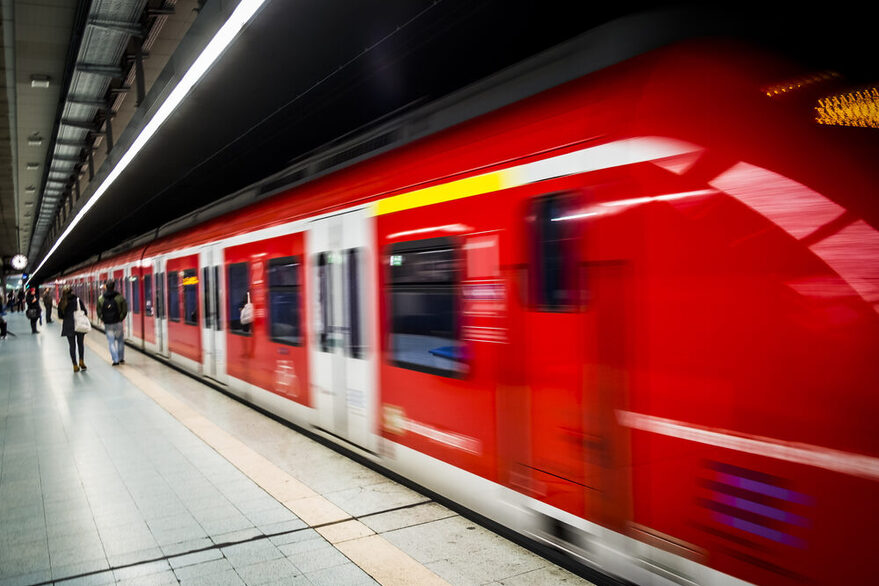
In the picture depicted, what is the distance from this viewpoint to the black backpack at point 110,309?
40.0 feet

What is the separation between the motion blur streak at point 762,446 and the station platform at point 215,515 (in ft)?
3.78

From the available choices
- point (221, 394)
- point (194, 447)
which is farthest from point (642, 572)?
point (221, 394)

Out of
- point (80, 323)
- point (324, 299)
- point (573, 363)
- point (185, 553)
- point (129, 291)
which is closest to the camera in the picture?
point (573, 363)

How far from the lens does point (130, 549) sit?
3.91 meters

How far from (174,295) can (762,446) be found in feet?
36.5

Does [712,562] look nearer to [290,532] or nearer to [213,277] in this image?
[290,532]

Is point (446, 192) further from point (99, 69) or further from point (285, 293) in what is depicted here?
point (99, 69)

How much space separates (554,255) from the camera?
10.5ft

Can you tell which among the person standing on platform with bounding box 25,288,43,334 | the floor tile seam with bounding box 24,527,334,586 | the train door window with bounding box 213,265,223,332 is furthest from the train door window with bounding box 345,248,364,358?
the person standing on platform with bounding box 25,288,43,334

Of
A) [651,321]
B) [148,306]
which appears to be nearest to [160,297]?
[148,306]

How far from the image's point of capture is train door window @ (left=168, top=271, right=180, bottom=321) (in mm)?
11385

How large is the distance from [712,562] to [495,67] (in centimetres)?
516

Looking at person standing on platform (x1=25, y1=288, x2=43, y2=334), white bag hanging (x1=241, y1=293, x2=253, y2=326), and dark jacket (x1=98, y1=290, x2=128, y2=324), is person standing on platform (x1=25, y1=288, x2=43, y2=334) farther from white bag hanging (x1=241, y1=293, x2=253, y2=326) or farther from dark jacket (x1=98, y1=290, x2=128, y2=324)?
white bag hanging (x1=241, y1=293, x2=253, y2=326)

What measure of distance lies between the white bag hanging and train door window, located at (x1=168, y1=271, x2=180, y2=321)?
3.90 metres
